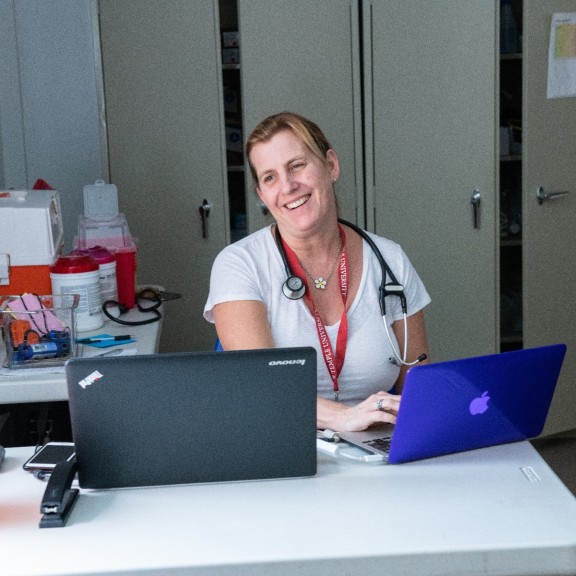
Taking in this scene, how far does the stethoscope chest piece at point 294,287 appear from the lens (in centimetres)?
217

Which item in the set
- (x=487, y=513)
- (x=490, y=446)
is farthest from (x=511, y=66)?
(x=487, y=513)

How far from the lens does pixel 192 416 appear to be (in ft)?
4.94

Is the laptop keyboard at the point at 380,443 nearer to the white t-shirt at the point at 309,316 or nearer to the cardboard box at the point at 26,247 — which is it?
the white t-shirt at the point at 309,316

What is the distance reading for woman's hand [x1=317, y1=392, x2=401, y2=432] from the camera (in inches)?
71.7

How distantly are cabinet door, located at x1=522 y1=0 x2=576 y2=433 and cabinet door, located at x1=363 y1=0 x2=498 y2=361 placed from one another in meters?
0.14

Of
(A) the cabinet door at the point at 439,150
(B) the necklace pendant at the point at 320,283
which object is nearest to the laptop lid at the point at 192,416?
(B) the necklace pendant at the point at 320,283

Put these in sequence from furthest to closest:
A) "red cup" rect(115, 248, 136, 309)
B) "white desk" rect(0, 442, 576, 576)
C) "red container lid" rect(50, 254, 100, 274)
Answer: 1. "red cup" rect(115, 248, 136, 309)
2. "red container lid" rect(50, 254, 100, 274)
3. "white desk" rect(0, 442, 576, 576)

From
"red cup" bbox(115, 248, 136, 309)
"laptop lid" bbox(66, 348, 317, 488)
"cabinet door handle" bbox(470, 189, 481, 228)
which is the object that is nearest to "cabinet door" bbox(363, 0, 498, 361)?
"cabinet door handle" bbox(470, 189, 481, 228)

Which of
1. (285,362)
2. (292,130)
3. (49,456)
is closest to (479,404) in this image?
(285,362)

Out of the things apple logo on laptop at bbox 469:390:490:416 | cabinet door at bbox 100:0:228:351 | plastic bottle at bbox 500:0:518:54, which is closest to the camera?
apple logo on laptop at bbox 469:390:490:416

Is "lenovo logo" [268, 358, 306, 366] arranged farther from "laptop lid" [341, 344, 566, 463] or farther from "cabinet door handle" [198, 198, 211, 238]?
"cabinet door handle" [198, 198, 211, 238]

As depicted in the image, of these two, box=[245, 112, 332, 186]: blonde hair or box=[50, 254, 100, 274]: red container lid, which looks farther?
box=[50, 254, 100, 274]: red container lid

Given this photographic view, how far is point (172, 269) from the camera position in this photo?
3.82m

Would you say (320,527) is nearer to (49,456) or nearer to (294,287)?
(49,456)
